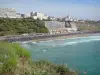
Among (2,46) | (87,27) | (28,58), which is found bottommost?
(87,27)

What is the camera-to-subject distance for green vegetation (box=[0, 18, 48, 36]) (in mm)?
59450

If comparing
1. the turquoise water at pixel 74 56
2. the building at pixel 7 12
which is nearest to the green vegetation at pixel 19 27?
the turquoise water at pixel 74 56

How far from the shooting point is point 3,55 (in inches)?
205

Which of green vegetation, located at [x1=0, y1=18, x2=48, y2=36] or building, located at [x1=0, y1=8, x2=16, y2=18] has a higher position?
building, located at [x1=0, y1=8, x2=16, y2=18]

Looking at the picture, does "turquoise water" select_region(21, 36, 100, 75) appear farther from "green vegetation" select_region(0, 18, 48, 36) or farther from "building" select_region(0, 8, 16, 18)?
"building" select_region(0, 8, 16, 18)

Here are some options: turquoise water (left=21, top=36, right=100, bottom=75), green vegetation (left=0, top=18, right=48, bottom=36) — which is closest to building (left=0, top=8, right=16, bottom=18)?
green vegetation (left=0, top=18, right=48, bottom=36)

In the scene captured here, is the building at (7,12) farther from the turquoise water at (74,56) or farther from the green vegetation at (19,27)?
the turquoise water at (74,56)

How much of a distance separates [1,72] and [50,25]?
75516 millimetres

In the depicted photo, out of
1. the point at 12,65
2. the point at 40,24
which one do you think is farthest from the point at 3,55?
the point at 40,24

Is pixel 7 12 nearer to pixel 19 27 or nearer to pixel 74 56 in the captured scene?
pixel 19 27

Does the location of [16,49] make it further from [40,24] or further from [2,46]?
[40,24]

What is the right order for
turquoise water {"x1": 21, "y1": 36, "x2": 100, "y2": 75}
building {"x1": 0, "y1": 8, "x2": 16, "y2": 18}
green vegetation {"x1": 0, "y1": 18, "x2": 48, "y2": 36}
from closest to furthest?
turquoise water {"x1": 21, "y1": 36, "x2": 100, "y2": 75} → green vegetation {"x1": 0, "y1": 18, "x2": 48, "y2": 36} → building {"x1": 0, "y1": 8, "x2": 16, "y2": 18}

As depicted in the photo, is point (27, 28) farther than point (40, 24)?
No

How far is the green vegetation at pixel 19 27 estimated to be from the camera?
59450 mm
